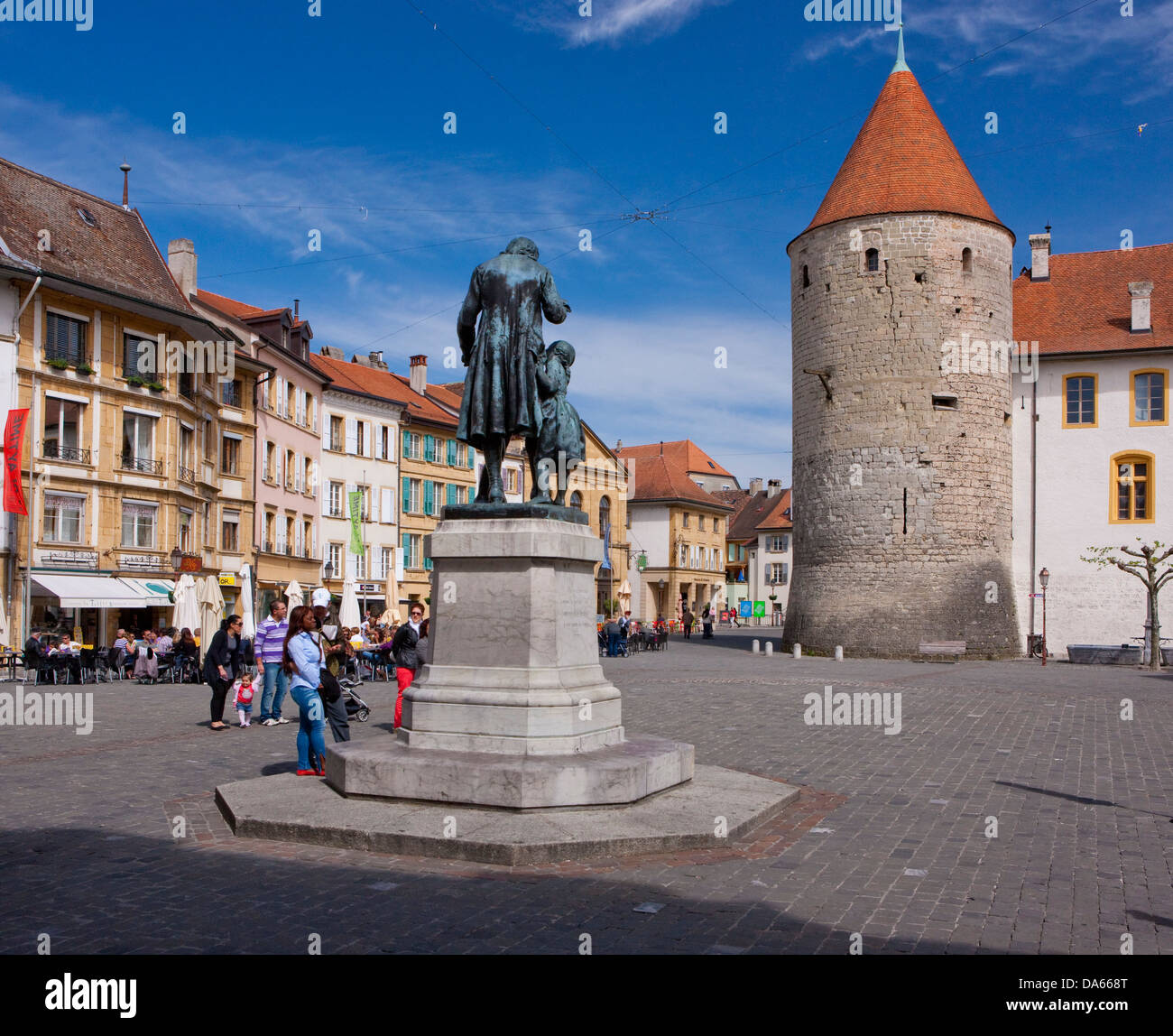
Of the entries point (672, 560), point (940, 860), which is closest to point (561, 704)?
point (940, 860)

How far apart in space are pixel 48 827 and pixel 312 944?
3.64m

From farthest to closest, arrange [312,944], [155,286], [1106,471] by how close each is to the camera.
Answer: [1106,471]
[155,286]
[312,944]

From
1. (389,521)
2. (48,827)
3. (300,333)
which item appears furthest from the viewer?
(389,521)

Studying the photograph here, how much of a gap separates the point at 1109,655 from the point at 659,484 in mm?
47675

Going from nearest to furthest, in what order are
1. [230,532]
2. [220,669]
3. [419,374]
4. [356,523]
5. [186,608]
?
1. [220,669]
2. [186,608]
3. [230,532]
4. [356,523]
5. [419,374]

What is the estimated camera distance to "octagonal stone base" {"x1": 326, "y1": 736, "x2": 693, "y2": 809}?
738cm

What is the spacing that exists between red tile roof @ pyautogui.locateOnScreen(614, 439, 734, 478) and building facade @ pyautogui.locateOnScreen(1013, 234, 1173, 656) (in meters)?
52.6

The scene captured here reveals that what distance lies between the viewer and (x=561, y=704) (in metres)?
7.92

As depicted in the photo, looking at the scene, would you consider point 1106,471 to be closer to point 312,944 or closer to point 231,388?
point 231,388

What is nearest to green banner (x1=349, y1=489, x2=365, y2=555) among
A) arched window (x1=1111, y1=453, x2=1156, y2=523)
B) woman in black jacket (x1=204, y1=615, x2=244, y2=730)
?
woman in black jacket (x1=204, y1=615, x2=244, y2=730)

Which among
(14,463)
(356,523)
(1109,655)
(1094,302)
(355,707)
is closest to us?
(355,707)

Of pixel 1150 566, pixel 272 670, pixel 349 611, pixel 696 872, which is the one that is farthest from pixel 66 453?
pixel 1150 566

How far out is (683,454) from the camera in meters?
94.1

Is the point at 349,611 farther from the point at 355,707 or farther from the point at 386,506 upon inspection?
the point at 386,506
